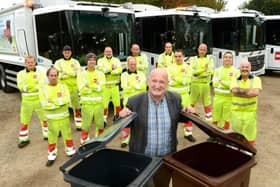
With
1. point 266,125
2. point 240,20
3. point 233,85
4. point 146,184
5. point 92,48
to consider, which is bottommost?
point 266,125

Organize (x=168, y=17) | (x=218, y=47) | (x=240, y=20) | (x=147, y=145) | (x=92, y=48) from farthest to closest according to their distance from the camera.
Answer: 1. (x=218, y=47)
2. (x=240, y=20)
3. (x=168, y=17)
4. (x=92, y=48)
5. (x=147, y=145)

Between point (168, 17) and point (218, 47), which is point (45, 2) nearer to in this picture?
point (168, 17)

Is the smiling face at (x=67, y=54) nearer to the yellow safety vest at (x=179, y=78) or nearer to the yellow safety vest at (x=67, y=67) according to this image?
the yellow safety vest at (x=67, y=67)

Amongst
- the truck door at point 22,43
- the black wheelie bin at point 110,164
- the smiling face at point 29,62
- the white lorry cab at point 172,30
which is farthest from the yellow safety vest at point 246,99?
the truck door at point 22,43

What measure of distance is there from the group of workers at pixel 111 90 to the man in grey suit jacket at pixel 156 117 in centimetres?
87

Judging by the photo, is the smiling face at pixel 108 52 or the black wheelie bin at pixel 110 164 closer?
the black wheelie bin at pixel 110 164

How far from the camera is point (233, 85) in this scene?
3951 millimetres

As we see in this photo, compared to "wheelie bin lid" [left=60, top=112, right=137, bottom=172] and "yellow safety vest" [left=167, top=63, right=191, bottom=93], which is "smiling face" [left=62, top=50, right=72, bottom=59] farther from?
"wheelie bin lid" [left=60, top=112, right=137, bottom=172]

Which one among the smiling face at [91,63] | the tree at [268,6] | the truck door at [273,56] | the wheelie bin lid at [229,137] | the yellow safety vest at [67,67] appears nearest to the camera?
the wheelie bin lid at [229,137]

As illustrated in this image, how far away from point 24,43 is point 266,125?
6.46m

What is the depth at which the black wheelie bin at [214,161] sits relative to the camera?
1.84 meters

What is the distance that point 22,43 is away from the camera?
7.12 m

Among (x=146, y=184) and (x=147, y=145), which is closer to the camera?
(x=146, y=184)

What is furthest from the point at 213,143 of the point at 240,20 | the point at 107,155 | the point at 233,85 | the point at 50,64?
the point at 240,20
